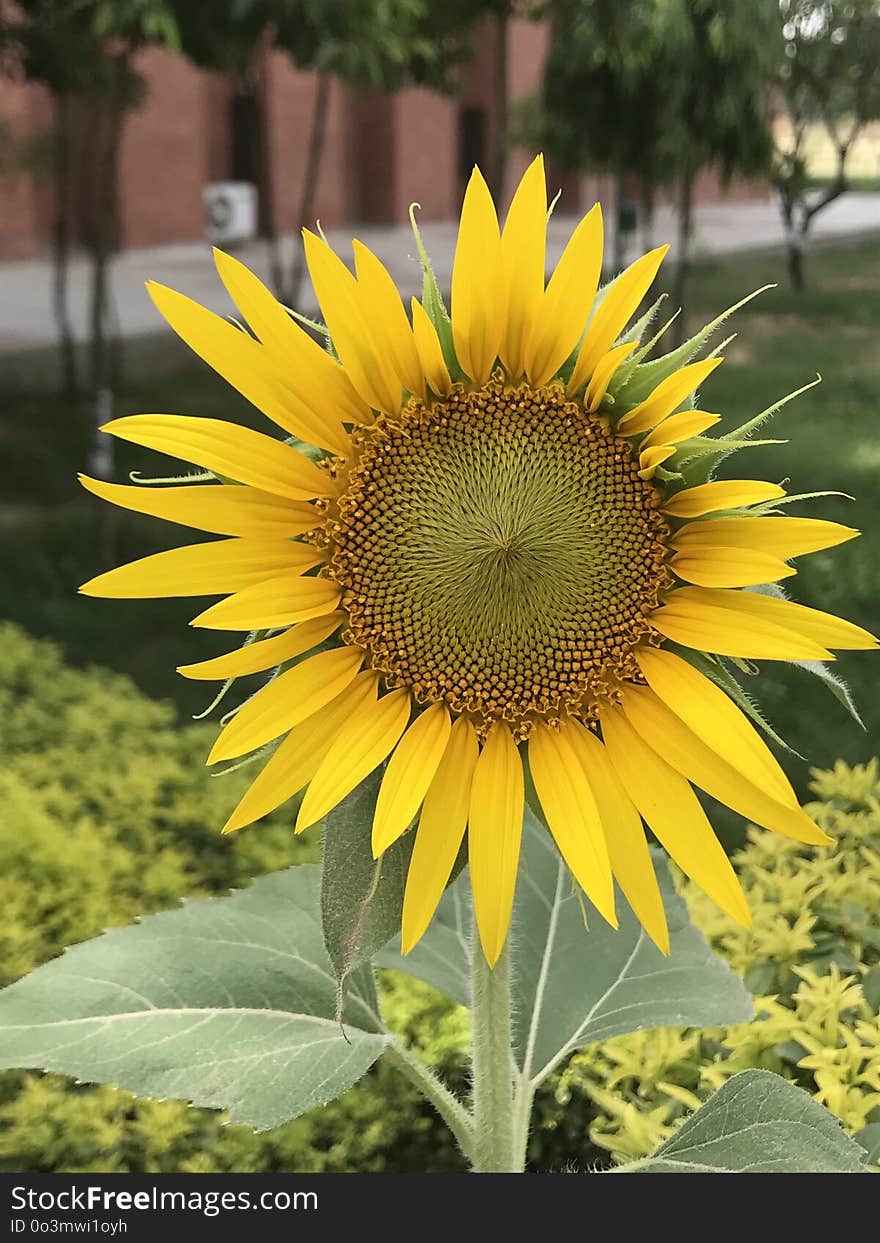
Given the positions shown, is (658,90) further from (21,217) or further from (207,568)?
(21,217)

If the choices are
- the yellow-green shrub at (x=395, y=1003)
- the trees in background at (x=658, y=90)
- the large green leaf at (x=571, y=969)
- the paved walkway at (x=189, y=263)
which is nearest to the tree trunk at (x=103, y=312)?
the trees in background at (x=658, y=90)

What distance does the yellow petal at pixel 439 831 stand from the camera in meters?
0.59

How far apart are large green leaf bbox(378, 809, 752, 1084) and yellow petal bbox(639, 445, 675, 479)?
14.2 inches

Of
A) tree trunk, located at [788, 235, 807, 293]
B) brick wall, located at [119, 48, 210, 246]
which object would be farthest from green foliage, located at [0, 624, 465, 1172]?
brick wall, located at [119, 48, 210, 246]

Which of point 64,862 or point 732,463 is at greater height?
point 732,463

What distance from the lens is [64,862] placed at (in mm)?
1827

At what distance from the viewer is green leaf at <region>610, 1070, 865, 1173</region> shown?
0.73 m

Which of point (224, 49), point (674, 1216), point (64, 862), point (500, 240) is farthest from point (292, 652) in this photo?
point (224, 49)

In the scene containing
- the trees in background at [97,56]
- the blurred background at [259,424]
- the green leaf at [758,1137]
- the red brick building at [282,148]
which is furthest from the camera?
the red brick building at [282,148]

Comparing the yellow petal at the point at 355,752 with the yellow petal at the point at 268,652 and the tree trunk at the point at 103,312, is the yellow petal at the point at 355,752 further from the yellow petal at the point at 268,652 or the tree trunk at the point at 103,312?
the tree trunk at the point at 103,312

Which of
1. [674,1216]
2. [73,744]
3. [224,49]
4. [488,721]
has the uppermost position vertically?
[224,49]

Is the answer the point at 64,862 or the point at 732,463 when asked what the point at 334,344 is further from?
the point at 732,463

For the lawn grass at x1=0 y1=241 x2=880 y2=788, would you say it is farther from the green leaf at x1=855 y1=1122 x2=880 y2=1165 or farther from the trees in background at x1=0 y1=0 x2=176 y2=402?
the green leaf at x1=855 y1=1122 x2=880 y2=1165

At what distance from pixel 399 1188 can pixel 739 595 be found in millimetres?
333
